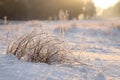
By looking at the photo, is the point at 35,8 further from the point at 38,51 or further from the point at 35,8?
the point at 38,51

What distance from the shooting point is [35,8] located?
39594 millimetres

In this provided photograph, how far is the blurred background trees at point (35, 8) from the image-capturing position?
35.2 m

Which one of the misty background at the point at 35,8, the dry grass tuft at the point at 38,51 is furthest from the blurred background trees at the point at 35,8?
the dry grass tuft at the point at 38,51

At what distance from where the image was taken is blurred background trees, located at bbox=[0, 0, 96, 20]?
1388 inches

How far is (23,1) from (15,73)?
1240 inches

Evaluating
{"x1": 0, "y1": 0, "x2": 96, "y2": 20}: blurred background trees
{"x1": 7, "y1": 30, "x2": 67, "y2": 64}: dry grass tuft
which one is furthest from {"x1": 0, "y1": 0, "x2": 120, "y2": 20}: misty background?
{"x1": 7, "y1": 30, "x2": 67, "y2": 64}: dry grass tuft

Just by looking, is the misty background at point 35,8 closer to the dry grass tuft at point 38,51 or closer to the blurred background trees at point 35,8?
the blurred background trees at point 35,8

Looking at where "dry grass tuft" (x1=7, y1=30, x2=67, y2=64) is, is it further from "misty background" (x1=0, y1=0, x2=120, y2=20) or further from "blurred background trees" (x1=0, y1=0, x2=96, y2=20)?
"blurred background trees" (x1=0, y1=0, x2=96, y2=20)

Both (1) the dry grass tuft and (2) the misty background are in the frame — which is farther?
(2) the misty background

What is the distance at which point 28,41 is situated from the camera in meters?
6.01

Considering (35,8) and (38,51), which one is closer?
(38,51)

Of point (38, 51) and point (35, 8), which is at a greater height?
point (35, 8)

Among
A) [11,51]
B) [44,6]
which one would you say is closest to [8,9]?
[44,6]

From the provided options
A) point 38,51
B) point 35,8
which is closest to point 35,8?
point 35,8
